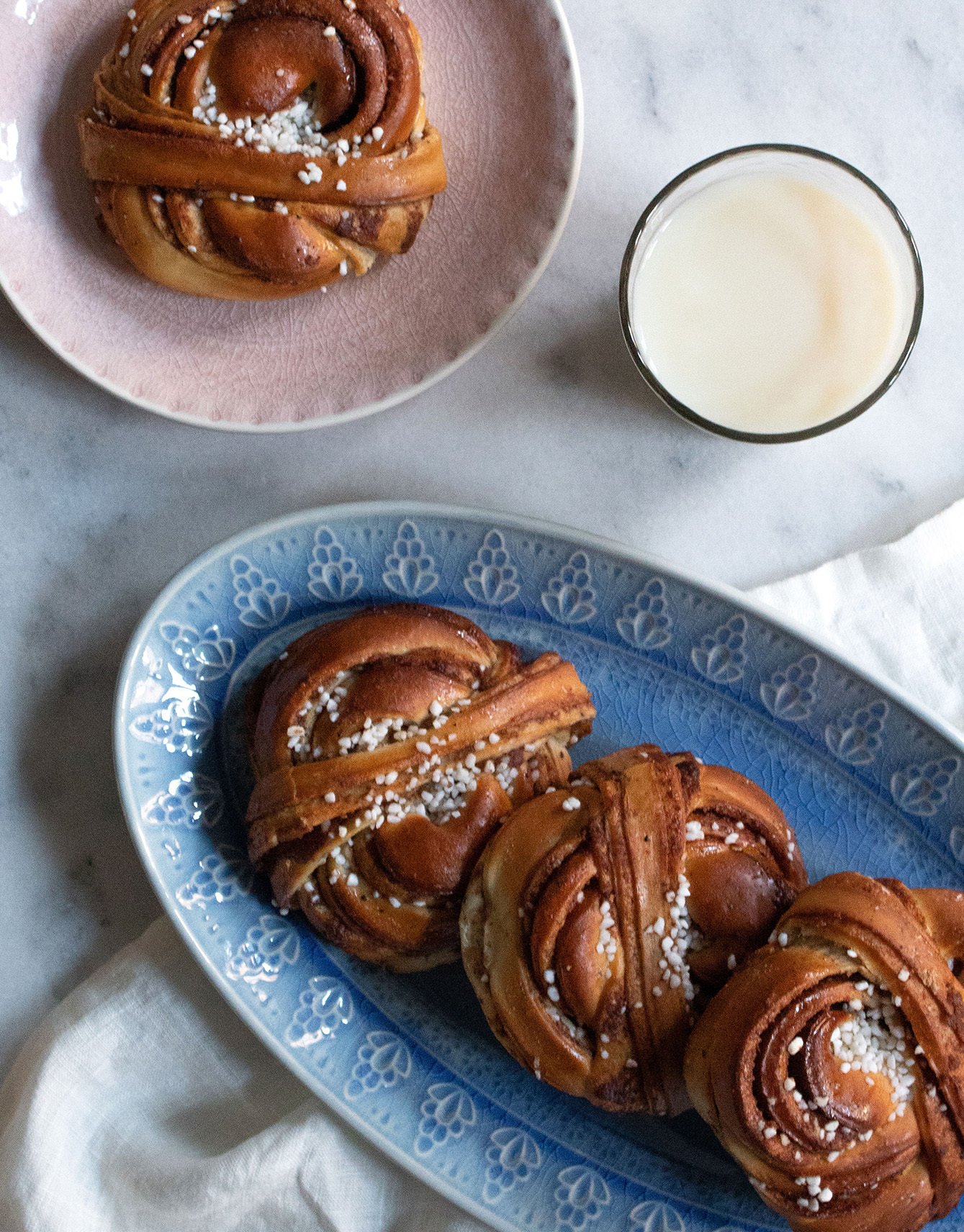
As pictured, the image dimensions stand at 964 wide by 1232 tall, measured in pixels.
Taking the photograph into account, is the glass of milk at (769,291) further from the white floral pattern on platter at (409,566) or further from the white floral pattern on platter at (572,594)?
the white floral pattern on platter at (409,566)

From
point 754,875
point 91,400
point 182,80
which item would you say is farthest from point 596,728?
point 182,80

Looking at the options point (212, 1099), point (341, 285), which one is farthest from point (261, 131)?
point (212, 1099)

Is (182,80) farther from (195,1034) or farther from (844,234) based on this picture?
(195,1034)

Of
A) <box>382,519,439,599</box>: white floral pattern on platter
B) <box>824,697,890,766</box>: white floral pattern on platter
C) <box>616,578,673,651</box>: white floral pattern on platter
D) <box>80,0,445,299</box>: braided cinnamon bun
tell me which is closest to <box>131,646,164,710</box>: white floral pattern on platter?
<box>382,519,439,599</box>: white floral pattern on platter

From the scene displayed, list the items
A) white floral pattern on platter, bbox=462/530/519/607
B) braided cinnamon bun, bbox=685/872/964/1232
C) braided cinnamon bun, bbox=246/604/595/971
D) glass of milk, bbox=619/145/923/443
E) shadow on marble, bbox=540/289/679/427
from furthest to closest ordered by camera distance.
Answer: shadow on marble, bbox=540/289/679/427 → white floral pattern on platter, bbox=462/530/519/607 → glass of milk, bbox=619/145/923/443 → braided cinnamon bun, bbox=246/604/595/971 → braided cinnamon bun, bbox=685/872/964/1232

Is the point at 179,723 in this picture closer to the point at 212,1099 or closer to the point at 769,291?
the point at 212,1099

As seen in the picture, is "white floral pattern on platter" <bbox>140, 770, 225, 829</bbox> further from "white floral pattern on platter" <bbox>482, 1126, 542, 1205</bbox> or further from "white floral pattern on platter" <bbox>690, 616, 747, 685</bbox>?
"white floral pattern on platter" <bbox>690, 616, 747, 685</bbox>
